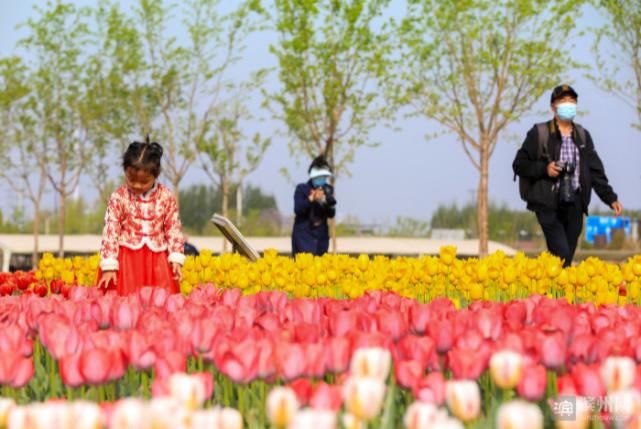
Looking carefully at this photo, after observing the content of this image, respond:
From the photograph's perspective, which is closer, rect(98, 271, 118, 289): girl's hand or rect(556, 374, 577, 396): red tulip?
rect(556, 374, 577, 396): red tulip

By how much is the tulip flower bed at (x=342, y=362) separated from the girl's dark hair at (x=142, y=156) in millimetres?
2829

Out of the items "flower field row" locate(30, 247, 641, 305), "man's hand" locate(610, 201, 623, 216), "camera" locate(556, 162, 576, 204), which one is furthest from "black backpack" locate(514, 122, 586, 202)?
"flower field row" locate(30, 247, 641, 305)

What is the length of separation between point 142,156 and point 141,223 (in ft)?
2.03

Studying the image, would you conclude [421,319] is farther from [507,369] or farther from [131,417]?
[131,417]

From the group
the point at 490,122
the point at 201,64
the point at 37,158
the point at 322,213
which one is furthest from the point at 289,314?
the point at 37,158

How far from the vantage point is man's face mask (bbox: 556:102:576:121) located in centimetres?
939

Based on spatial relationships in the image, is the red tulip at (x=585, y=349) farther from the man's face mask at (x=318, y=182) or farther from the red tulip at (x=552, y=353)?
the man's face mask at (x=318, y=182)

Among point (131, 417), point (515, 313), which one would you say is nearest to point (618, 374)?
point (131, 417)

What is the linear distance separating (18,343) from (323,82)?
22074mm

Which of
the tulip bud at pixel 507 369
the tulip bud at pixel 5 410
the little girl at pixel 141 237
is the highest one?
the little girl at pixel 141 237

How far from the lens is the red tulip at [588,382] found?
2.65 meters

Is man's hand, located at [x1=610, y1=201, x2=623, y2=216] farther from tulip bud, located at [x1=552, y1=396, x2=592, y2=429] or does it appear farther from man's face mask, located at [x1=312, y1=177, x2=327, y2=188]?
tulip bud, located at [x1=552, y1=396, x2=592, y2=429]

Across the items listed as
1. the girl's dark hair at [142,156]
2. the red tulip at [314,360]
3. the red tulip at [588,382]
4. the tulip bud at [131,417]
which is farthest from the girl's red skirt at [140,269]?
the tulip bud at [131,417]

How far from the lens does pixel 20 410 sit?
2.29m
